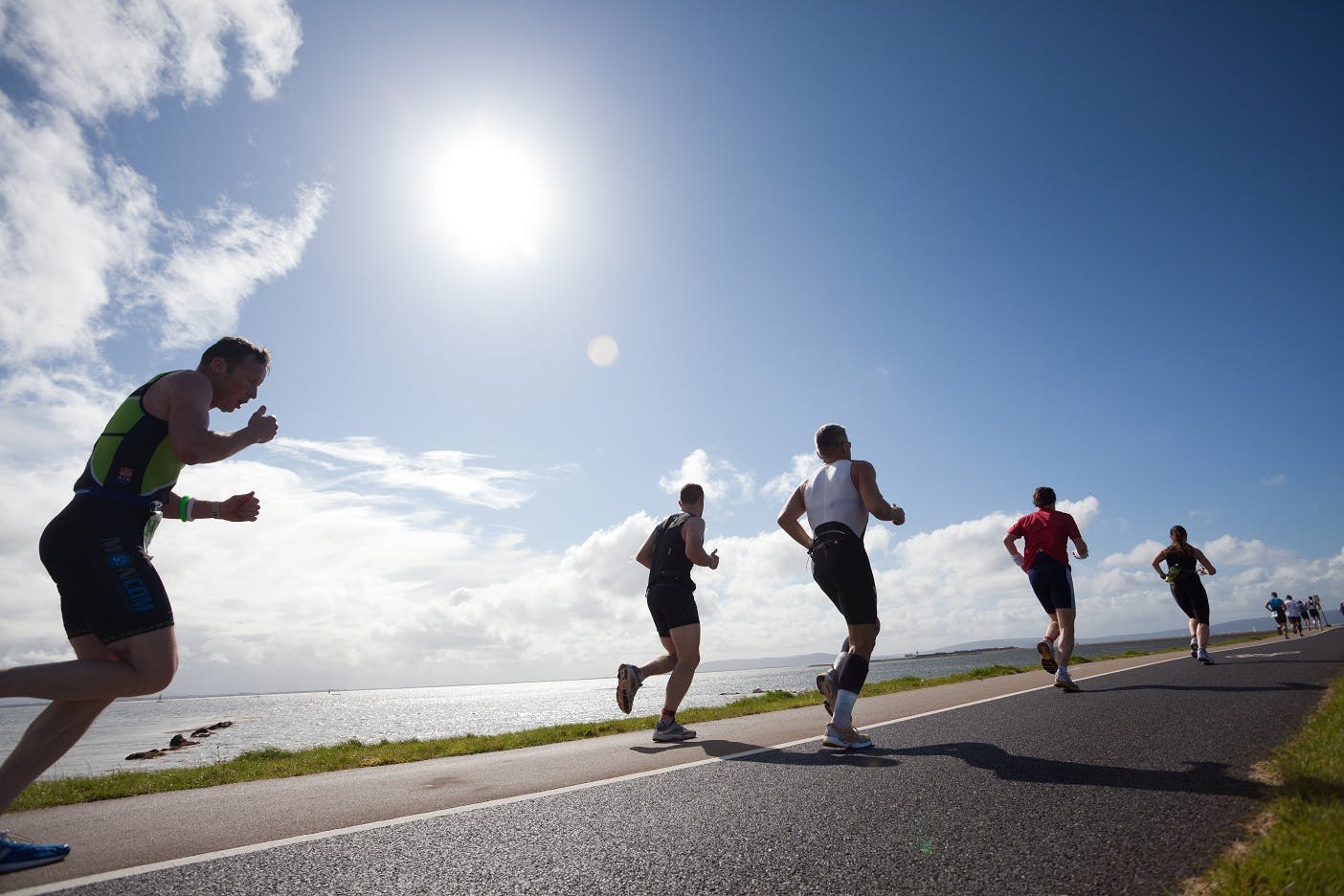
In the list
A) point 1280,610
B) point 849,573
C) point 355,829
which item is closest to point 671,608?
point 849,573

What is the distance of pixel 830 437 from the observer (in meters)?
5.56

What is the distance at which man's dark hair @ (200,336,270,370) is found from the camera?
3.54m

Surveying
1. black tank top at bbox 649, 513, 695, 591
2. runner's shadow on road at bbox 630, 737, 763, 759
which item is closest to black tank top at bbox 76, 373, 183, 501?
runner's shadow on road at bbox 630, 737, 763, 759

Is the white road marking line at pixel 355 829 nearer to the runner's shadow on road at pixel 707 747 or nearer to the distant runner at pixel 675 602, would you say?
the runner's shadow on road at pixel 707 747

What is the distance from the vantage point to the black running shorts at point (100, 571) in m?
2.94

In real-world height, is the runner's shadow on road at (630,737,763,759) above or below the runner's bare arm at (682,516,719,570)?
below

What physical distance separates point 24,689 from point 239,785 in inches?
124

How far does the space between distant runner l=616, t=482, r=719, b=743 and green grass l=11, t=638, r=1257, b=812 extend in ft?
6.27

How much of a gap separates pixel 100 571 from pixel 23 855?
1116 mm

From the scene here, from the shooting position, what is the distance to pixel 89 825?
149 inches

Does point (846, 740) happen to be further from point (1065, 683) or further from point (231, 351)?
point (1065, 683)

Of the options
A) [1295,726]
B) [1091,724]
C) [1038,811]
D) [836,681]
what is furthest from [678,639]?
[1295,726]

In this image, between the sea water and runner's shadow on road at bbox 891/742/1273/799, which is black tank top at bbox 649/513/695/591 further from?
the sea water

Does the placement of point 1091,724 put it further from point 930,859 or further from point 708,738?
point 930,859
